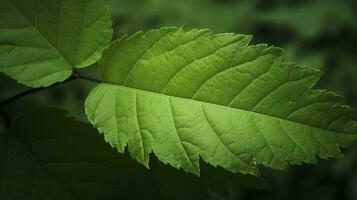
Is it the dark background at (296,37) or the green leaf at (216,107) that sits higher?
the green leaf at (216,107)

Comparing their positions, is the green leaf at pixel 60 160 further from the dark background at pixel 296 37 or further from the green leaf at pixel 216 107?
the dark background at pixel 296 37

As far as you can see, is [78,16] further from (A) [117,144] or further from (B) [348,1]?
(B) [348,1]

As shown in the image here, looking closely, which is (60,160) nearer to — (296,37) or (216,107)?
(216,107)

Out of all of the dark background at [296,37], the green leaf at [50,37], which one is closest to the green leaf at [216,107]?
the green leaf at [50,37]

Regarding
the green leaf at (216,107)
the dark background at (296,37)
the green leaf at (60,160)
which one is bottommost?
the dark background at (296,37)

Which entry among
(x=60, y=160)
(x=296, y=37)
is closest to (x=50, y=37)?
(x=60, y=160)

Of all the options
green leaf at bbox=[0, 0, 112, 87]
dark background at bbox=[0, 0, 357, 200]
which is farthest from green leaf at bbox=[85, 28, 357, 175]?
dark background at bbox=[0, 0, 357, 200]
